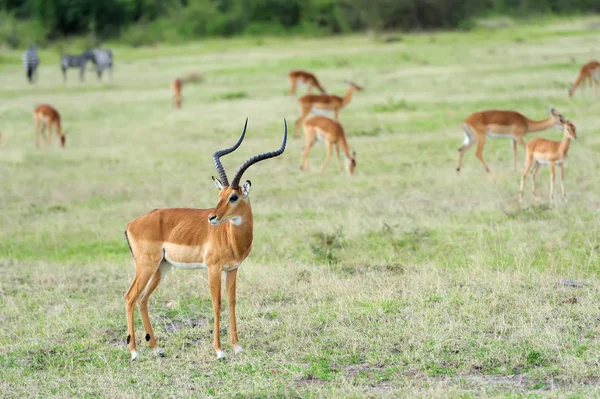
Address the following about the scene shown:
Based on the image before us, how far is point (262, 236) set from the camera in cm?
880

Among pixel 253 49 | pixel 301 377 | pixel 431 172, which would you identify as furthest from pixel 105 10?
pixel 301 377

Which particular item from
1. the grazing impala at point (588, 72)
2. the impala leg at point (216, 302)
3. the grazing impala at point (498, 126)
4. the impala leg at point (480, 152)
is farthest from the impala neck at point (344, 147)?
the impala leg at point (216, 302)

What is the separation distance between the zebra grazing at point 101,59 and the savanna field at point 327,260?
8.43 m

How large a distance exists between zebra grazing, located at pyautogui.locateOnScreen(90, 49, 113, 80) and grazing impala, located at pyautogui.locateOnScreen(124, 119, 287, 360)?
2232 centimetres

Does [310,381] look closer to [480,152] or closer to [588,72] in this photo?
[480,152]

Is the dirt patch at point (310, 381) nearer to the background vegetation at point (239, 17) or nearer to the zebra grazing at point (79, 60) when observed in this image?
the zebra grazing at point (79, 60)

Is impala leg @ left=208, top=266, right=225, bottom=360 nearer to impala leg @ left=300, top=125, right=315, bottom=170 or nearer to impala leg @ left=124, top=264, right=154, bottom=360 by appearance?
impala leg @ left=124, top=264, right=154, bottom=360

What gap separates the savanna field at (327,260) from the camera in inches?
199

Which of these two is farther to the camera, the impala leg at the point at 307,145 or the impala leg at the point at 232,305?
the impala leg at the point at 307,145

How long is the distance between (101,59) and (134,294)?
23.1 metres

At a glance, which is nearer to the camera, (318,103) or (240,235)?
(240,235)

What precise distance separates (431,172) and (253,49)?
2262cm

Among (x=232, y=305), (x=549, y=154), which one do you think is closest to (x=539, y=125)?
(x=549, y=154)

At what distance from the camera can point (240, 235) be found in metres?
5.32
